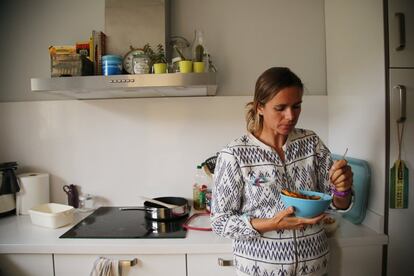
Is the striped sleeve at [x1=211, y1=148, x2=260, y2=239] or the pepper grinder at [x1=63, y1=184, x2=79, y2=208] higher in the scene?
the striped sleeve at [x1=211, y1=148, x2=260, y2=239]

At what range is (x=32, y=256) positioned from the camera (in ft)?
3.95

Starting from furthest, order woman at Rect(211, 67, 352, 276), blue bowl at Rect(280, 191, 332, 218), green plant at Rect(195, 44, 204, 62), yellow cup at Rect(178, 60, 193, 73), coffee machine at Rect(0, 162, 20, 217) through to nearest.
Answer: coffee machine at Rect(0, 162, 20, 217) < green plant at Rect(195, 44, 204, 62) < yellow cup at Rect(178, 60, 193, 73) < woman at Rect(211, 67, 352, 276) < blue bowl at Rect(280, 191, 332, 218)

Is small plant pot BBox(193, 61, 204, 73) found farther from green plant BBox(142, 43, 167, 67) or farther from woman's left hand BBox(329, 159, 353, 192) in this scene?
woman's left hand BBox(329, 159, 353, 192)

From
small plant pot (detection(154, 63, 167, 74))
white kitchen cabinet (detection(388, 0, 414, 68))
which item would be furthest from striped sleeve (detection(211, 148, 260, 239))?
white kitchen cabinet (detection(388, 0, 414, 68))

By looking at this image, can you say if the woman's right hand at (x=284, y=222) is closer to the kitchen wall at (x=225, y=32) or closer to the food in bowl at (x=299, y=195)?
the food in bowl at (x=299, y=195)

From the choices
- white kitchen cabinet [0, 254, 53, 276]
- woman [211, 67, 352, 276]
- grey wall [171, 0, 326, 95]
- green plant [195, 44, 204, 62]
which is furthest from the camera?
grey wall [171, 0, 326, 95]

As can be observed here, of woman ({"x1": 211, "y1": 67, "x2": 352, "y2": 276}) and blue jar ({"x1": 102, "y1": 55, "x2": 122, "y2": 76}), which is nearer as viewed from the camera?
woman ({"x1": 211, "y1": 67, "x2": 352, "y2": 276})

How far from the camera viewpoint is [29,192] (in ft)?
5.17

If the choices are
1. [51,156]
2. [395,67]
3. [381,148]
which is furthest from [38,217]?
[395,67]

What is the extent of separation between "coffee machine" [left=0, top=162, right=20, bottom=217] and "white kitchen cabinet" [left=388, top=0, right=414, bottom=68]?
2028 mm

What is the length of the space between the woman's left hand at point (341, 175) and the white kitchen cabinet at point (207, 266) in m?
0.57

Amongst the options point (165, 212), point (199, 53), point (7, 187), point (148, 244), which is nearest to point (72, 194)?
point (7, 187)

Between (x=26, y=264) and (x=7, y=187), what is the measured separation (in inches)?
21.7

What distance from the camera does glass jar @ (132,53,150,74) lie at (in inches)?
53.1
